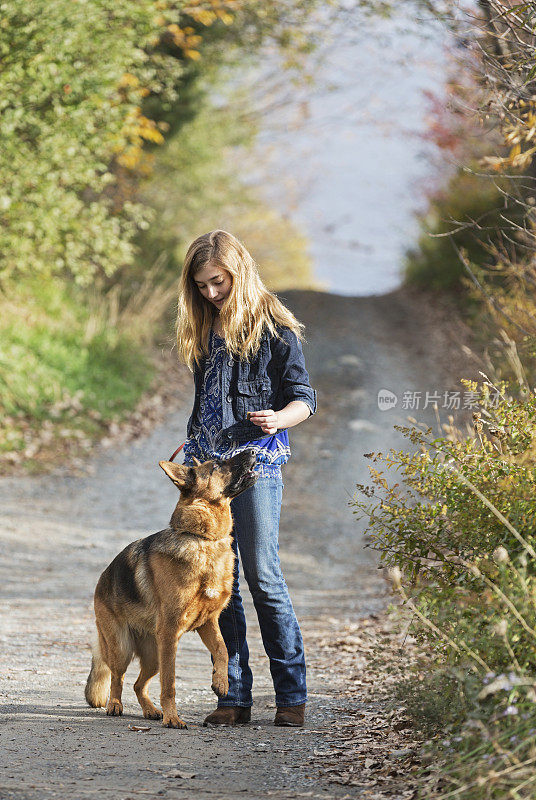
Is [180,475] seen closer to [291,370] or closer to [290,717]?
[291,370]

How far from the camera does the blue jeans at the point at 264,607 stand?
13.5 feet

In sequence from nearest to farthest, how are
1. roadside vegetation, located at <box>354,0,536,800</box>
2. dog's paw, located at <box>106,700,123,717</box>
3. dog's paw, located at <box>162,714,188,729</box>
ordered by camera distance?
roadside vegetation, located at <box>354,0,536,800</box> → dog's paw, located at <box>162,714,188,729</box> → dog's paw, located at <box>106,700,123,717</box>

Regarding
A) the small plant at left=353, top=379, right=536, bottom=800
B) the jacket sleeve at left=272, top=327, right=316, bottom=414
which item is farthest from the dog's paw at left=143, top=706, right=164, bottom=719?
the jacket sleeve at left=272, top=327, right=316, bottom=414

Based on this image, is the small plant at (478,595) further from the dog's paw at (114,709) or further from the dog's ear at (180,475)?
the dog's paw at (114,709)

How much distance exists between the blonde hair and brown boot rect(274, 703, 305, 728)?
175 cm

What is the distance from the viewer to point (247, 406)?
422cm

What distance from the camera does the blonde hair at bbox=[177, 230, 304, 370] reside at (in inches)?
162

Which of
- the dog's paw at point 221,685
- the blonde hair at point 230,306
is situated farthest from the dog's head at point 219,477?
the dog's paw at point 221,685

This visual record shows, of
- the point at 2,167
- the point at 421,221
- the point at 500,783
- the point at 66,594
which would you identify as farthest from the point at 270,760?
the point at 421,221

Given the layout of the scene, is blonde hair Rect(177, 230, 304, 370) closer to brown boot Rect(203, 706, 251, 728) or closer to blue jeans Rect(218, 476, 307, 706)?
blue jeans Rect(218, 476, 307, 706)

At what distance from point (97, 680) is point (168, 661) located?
61 cm

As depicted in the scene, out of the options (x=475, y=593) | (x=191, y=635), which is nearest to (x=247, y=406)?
(x=475, y=593)

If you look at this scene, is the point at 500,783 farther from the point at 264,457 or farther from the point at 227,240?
the point at 227,240

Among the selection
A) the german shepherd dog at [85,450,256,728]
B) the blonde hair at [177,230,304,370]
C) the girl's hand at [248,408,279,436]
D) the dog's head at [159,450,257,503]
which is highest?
the blonde hair at [177,230,304,370]
